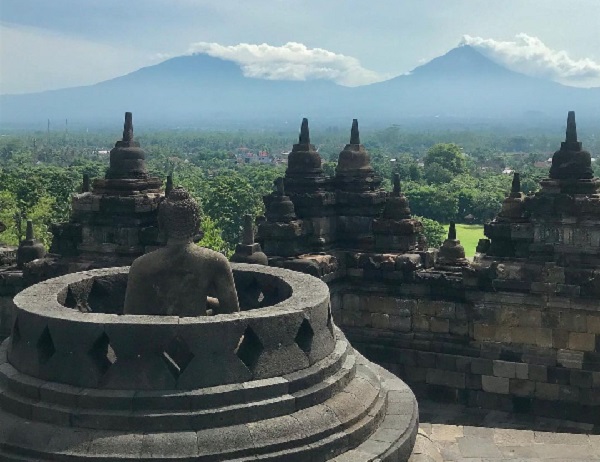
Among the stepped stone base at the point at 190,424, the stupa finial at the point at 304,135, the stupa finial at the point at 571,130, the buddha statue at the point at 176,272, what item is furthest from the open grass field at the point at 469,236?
the stepped stone base at the point at 190,424

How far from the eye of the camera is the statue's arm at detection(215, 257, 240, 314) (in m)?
6.25

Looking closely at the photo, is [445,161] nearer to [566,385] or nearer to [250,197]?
[250,197]

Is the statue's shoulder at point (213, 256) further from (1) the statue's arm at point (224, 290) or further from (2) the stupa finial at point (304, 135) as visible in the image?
(2) the stupa finial at point (304, 135)

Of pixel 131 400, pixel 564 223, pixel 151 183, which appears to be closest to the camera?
pixel 131 400

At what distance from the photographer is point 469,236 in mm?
60500

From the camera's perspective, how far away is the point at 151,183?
13375 millimetres

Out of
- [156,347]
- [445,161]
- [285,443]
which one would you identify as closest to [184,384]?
[156,347]

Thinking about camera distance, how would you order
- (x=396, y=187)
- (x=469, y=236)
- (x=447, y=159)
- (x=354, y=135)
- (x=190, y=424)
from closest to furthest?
1. (x=190, y=424)
2. (x=396, y=187)
3. (x=354, y=135)
4. (x=469, y=236)
5. (x=447, y=159)

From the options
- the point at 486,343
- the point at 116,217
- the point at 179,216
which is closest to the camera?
the point at 179,216

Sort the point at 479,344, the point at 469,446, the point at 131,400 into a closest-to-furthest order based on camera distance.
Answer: the point at 131,400 < the point at 469,446 < the point at 479,344

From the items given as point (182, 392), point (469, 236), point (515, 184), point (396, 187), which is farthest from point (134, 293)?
point (469, 236)

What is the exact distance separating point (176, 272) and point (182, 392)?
1232 millimetres

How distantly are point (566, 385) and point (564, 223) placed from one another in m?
2.45

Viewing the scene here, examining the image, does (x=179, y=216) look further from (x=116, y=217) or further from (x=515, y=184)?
(x=515, y=184)
